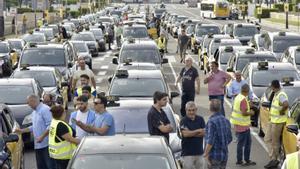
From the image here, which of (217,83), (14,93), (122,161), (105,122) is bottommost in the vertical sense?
(14,93)

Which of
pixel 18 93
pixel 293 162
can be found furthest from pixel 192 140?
pixel 18 93

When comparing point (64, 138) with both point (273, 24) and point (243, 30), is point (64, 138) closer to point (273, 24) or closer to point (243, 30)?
point (243, 30)

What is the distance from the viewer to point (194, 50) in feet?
158

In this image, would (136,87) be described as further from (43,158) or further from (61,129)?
(61,129)

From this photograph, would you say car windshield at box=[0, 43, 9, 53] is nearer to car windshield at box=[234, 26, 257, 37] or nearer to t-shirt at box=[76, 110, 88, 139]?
car windshield at box=[234, 26, 257, 37]

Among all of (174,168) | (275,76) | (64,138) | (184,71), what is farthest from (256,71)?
(174,168)

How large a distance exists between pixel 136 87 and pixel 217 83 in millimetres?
2260

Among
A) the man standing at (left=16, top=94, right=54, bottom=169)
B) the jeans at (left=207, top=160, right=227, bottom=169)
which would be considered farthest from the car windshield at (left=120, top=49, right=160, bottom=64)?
the jeans at (left=207, top=160, right=227, bottom=169)

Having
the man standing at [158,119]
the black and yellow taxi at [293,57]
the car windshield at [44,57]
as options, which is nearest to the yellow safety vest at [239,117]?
the man standing at [158,119]

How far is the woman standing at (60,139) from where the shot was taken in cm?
1216

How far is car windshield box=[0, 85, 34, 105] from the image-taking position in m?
19.5

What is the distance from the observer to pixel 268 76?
22781 millimetres

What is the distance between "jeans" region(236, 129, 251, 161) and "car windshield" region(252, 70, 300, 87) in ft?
19.8

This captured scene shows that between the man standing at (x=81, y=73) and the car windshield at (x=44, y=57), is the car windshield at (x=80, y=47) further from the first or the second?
the man standing at (x=81, y=73)
